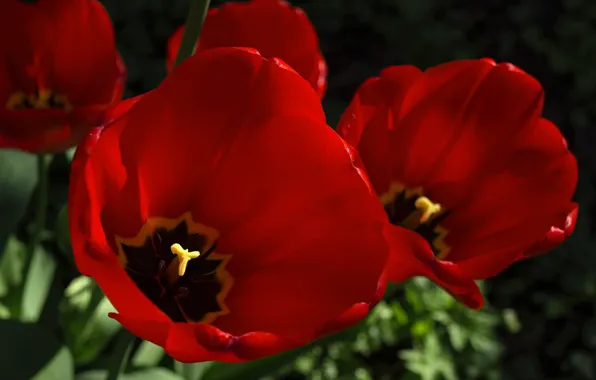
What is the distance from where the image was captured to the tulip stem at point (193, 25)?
671mm

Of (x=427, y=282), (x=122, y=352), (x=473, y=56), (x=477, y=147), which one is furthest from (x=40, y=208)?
(x=473, y=56)

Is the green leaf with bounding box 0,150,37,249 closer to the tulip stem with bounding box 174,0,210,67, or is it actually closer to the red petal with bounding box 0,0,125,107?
the red petal with bounding box 0,0,125,107

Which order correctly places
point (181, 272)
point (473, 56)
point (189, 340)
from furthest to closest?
point (473, 56)
point (181, 272)
point (189, 340)

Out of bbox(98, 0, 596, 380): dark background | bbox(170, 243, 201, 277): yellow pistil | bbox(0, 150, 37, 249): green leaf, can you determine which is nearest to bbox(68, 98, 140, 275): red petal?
bbox(170, 243, 201, 277): yellow pistil

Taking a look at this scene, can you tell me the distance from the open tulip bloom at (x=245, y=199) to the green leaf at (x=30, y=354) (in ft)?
0.76

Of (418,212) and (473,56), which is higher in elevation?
(418,212)

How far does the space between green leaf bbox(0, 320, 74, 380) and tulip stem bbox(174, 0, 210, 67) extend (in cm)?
38

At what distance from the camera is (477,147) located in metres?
0.76

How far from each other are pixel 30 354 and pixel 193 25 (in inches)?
17.0

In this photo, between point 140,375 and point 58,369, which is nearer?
point 58,369

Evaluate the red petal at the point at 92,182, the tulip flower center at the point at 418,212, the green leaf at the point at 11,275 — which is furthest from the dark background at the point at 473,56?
the red petal at the point at 92,182

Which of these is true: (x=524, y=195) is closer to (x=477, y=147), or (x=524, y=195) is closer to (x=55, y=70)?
(x=477, y=147)

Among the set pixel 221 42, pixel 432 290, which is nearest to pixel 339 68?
pixel 432 290

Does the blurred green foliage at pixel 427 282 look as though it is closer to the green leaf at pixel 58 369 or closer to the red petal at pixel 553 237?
the green leaf at pixel 58 369
